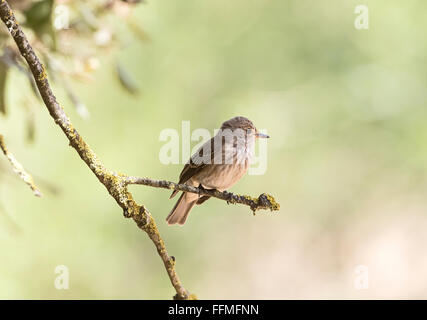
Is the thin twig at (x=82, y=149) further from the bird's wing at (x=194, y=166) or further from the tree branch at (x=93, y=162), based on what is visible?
the bird's wing at (x=194, y=166)

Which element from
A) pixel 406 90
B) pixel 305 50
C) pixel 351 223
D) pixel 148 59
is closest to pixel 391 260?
pixel 351 223

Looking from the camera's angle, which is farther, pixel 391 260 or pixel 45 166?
pixel 391 260

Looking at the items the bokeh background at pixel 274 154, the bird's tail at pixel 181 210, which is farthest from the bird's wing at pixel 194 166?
the bokeh background at pixel 274 154

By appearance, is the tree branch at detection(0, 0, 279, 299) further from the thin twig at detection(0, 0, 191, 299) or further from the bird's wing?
the bird's wing

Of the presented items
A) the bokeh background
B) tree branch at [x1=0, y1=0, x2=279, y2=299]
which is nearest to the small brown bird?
tree branch at [x1=0, y1=0, x2=279, y2=299]

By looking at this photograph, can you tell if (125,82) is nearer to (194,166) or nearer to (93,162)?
(194,166)

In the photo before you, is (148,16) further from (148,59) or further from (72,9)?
(72,9)

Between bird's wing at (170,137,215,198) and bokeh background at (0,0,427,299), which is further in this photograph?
bokeh background at (0,0,427,299)
